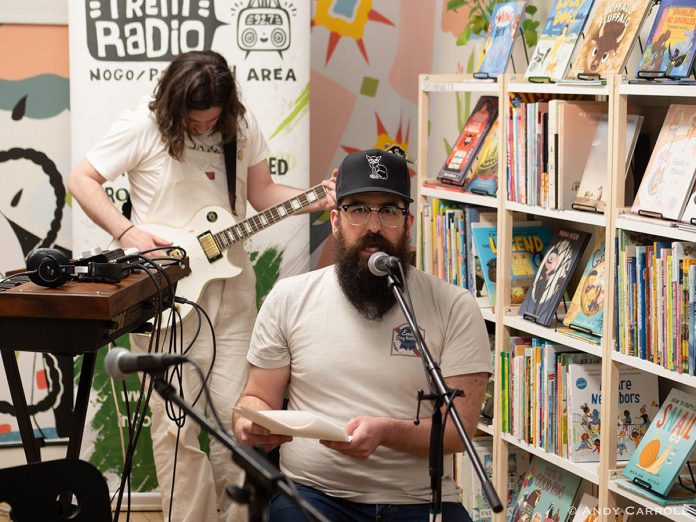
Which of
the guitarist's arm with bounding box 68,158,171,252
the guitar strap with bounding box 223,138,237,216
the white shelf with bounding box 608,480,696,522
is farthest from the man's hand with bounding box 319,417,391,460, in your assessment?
the guitar strap with bounding box 223,138,237,216

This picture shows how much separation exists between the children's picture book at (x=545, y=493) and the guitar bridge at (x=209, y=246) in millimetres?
1201

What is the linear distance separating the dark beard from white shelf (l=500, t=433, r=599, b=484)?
2.76ft

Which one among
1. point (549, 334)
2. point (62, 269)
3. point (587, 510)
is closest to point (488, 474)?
point (587, 510)

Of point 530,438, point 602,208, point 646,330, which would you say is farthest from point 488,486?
point 530,438

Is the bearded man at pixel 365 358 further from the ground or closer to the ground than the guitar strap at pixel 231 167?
closer to the ground

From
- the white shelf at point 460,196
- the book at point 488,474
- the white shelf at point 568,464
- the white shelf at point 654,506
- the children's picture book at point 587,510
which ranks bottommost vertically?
the book at point 488,474

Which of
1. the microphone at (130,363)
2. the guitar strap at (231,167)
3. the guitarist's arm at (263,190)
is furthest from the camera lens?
the guitarist's arm at (263,190)

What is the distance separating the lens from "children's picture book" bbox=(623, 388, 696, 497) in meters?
2.43

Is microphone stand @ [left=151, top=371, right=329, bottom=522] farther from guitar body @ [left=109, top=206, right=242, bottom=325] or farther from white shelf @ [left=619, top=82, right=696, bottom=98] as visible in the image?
guitar body @ [left=109, top=206, right=242, bottom=325]

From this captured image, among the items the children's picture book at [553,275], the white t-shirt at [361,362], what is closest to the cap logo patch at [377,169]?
the white t-shirt at [361,362]

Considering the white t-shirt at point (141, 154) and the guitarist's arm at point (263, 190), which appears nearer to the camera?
the white t-shirt at point (141, 154)

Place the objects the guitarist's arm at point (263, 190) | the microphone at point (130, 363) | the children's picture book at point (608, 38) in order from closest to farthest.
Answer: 1. the microphone at point (130, 363)
2. the children's picture book at point (608, 38)
3. the guitarist's arm at point (263, 190)

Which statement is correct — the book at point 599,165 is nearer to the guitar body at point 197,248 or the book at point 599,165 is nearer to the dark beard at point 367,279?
the dark beard at point 367,279

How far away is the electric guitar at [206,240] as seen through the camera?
3.25 metres
